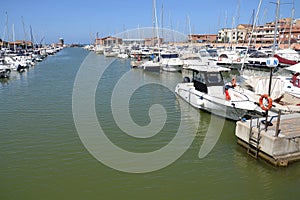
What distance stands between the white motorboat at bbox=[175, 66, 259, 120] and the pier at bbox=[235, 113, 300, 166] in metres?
2.53

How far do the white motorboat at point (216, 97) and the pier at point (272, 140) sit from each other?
2.53 m

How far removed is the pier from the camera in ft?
30.7

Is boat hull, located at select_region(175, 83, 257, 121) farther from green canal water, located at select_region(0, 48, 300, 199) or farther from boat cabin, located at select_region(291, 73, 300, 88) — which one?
boat cabin, located at select_region(291, 73, 300, 88)

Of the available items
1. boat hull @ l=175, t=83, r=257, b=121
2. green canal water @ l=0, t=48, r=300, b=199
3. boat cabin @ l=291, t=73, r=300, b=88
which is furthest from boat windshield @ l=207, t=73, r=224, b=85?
boat cabin @ l=291, t=73, r=300, b=88

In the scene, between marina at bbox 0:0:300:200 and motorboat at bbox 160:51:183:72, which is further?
motorboat at bbox 160:51:183:72

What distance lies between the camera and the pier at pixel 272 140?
9.36 metres

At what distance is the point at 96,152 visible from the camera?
11.1 meters

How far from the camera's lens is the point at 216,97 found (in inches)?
593

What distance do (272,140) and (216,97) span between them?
6.02m

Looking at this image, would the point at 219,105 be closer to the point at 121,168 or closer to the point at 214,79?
the point at 214,79

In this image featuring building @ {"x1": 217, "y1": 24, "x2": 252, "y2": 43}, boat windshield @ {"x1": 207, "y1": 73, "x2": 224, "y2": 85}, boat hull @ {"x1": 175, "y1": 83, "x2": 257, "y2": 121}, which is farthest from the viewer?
building @ {"x1": 217, "y1": 24, "x2": 252, "y2": 43}

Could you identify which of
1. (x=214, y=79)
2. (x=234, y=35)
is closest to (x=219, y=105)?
(x=214, y=79)

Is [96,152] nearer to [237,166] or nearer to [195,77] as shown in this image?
[237,166]

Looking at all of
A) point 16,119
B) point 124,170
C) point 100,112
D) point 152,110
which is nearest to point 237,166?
point 124,170
